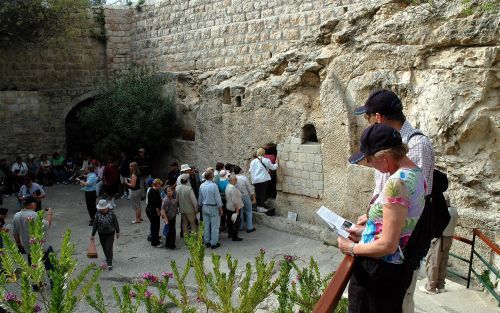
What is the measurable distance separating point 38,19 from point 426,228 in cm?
1483

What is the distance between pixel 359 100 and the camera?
8461mm

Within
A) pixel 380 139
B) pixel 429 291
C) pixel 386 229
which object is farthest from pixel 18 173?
pixel 386 229

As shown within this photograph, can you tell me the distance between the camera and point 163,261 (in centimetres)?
856

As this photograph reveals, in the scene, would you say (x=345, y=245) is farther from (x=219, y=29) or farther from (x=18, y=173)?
(x=18, y=173)

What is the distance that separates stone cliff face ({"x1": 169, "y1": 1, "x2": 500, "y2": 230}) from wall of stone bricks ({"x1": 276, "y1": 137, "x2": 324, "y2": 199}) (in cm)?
2

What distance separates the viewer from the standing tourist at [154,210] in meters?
9.17

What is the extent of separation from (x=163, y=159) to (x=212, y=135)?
10.0 ft

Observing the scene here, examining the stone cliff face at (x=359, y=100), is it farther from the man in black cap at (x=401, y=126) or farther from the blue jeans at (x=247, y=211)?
the man in black cap at (x=401, y=126)

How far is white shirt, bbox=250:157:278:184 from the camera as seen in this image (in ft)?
32.3

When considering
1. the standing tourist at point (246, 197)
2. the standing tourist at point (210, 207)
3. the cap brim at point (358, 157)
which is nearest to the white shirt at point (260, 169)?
the standing tourist at point (246, 197)

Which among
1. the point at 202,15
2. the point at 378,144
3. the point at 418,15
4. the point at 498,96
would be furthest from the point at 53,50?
the point at 378,144

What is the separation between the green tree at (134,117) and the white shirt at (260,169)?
434 centimetres

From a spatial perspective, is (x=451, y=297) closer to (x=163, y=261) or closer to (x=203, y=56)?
(x=163, y=261)

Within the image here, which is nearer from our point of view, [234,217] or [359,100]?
[359,100]
